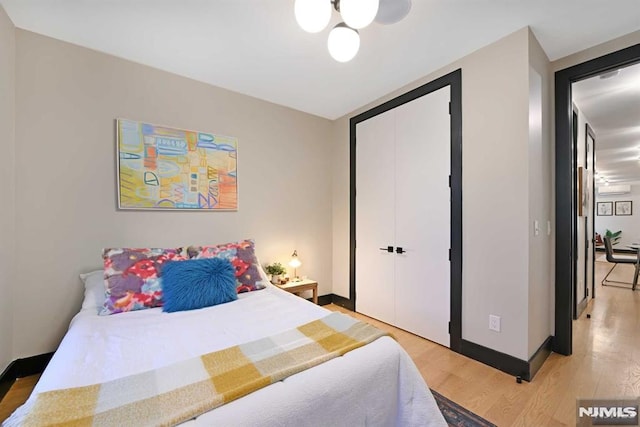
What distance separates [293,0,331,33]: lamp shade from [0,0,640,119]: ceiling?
19.7 inches

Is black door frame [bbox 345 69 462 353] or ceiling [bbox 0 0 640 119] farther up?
ceiling [bbox 0 0 640 119]

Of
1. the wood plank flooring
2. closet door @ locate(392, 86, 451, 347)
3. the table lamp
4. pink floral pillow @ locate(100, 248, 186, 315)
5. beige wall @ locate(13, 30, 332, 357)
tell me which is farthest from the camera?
the table lamp

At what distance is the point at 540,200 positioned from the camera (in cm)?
211

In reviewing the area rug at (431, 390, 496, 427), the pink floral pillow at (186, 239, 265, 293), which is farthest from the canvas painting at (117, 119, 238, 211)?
the area rug at (431, 390, 496, 427)

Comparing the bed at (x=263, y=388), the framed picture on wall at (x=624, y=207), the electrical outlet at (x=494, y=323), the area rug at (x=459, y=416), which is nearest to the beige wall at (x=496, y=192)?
the electrical outlet at (x=494, y=323)

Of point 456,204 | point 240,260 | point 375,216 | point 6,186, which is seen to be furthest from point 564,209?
point 6,186

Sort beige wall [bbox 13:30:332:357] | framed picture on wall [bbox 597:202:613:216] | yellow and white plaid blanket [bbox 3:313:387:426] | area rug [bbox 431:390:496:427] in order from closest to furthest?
yellow and white plaid blanket [bbox 3:313:387:426]
area rug [bbox 431:390:496:427]
beige wall [bbox 13:30:332:357]
framed picture on wall [bbox 597:202:613:216]

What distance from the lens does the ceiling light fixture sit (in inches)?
49.9

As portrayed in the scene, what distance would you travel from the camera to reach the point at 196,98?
2.62 meters

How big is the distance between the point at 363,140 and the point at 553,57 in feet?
5.83

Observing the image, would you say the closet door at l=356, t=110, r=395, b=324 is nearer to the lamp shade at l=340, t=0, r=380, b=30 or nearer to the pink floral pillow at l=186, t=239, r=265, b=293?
the pink floral pillow at l=186, t=239, r=265, b=293

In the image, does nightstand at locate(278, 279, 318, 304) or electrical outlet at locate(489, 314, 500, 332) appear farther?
nightstand at locate(278, 279, 318, 304)

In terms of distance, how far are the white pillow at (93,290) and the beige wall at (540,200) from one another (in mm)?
3009

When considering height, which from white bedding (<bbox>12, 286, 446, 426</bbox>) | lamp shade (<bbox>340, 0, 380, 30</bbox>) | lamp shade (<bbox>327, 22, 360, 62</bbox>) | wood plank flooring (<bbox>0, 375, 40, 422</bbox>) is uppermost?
lamp shade (<bbox>327, 22, 360, 62</bbox>)
